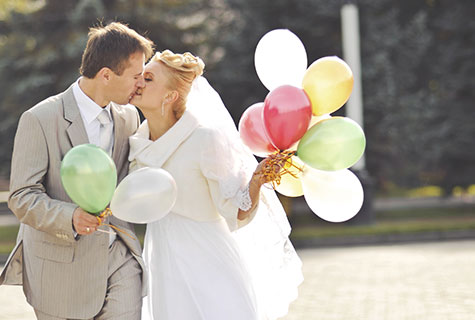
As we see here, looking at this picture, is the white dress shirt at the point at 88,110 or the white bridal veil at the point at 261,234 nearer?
the white dress shirt at the point at 88,110


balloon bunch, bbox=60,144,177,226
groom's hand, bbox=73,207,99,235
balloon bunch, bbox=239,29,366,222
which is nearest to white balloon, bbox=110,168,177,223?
balloon bunch, bbox=60,144,177,226

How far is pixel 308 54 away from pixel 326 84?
46.6 ft

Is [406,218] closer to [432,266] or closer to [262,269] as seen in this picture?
[432,266]

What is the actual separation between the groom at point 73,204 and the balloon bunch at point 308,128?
2.26 feet

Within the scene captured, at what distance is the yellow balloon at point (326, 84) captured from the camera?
13.3ft

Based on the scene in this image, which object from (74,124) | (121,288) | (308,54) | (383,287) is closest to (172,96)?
(74,124)

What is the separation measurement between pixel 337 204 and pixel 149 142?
100 cm

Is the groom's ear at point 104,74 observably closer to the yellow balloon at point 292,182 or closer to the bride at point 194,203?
the bride at point 194,203

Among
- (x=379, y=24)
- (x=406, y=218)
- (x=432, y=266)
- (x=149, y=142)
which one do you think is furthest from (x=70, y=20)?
(x=149, y=142)

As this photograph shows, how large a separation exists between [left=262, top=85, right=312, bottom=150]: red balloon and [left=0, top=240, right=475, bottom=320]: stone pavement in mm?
3689

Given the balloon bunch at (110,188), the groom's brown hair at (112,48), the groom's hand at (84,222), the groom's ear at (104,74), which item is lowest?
the groom's hand at (84,222)

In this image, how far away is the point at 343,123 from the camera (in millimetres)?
3934

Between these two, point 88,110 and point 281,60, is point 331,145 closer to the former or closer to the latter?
point 281,60

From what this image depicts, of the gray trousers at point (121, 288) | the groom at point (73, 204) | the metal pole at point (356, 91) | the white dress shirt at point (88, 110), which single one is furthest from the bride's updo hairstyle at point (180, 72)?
the metal pole at point (356, 91)
